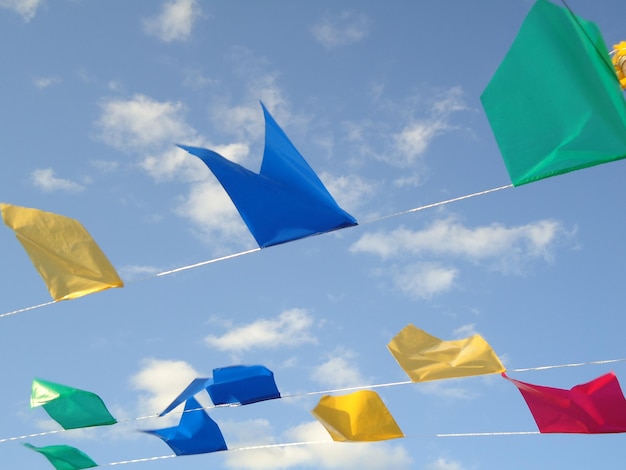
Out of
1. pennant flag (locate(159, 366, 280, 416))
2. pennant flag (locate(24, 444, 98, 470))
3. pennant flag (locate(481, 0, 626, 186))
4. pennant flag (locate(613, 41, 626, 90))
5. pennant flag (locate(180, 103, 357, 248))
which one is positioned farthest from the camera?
pennant flag (locate(613, 41, 626, 90))

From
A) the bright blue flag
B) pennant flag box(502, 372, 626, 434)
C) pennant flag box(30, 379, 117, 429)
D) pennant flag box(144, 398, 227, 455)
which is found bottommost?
pennant flag box(502, 372, 626, 434)

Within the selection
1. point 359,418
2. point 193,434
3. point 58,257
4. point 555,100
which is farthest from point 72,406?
point 555,100

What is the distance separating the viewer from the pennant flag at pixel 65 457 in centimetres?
534

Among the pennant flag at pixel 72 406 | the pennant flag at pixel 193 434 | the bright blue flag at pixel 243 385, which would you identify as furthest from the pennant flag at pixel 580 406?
the pennant flag at pixel 72 406

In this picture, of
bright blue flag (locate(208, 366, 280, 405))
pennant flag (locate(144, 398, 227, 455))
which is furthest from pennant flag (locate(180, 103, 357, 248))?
pennant flag (locate(144, 398, 227, 455))

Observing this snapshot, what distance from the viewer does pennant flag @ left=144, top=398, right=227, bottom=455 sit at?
5172 mm

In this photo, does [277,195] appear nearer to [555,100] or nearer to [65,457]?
[555,100]

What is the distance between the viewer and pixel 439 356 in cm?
452

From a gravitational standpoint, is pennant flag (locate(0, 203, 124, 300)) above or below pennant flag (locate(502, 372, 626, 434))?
above

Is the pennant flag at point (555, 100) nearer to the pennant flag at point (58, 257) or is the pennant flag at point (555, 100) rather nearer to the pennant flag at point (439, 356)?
the pennant flag at point (439, 356)

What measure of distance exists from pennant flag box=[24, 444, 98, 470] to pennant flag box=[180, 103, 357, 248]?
279 centimetres

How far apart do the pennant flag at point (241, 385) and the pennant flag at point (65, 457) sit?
3.90 ft

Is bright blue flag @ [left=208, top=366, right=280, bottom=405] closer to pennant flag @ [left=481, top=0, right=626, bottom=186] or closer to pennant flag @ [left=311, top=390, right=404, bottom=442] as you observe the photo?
pennant flag @ [left=311, top=390, right=404, bottom=442]

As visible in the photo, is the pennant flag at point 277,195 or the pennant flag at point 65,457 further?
the pennant flag at point 65,457
